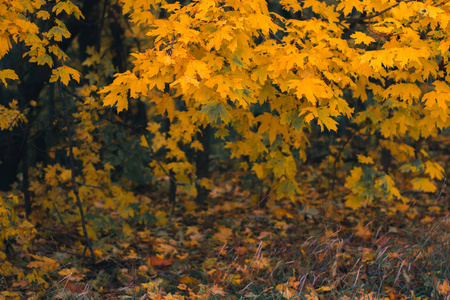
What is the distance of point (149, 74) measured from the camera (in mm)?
3576

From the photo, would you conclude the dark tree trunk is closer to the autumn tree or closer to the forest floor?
the autumn tree

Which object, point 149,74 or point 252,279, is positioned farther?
point 252,279

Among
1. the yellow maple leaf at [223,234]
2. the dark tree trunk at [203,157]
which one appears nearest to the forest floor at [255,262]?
the yellow maple leaf at [223,234]

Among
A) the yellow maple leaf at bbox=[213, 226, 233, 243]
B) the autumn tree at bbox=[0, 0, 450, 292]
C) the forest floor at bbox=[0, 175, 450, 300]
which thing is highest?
the autumn tree at bbox=[0, 0, 450, 292]

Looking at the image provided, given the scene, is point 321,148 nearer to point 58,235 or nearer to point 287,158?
point 287,158

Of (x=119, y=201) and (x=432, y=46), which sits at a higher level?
(x=432, y=46)

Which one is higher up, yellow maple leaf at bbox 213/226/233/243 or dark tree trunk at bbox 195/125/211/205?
dark tree trunk at bbox 195/125/211/205

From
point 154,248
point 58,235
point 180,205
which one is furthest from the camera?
point 180,205

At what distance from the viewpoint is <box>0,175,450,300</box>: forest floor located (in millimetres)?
4438

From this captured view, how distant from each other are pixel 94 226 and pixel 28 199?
1.07 meters

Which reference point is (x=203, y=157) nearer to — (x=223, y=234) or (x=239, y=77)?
(x=223, y=234)

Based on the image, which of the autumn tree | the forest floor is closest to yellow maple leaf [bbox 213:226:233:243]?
the forest floor

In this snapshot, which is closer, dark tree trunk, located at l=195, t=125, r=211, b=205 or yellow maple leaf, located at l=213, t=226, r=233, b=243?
yellow maple leaf, located at l=213, t=226, r=233, b=243

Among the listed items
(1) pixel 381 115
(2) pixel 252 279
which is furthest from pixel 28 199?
(1) pixel 381 115
